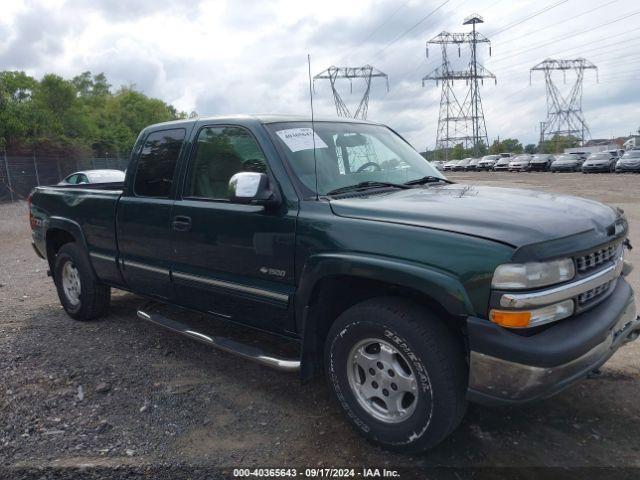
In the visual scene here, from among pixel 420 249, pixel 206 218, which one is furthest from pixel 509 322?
pixel 206 218

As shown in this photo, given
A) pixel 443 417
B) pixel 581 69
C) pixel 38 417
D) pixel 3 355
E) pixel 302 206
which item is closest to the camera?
pixel 443 417

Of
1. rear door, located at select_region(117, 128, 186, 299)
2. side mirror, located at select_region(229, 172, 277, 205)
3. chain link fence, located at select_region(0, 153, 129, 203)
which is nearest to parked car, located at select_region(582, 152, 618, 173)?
chain link fence, located at select_region(0, 153, 129, 203)

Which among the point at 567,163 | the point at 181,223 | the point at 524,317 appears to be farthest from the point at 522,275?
the point at 567,163

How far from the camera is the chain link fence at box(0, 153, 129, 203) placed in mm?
27938

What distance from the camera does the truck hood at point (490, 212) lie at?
2662 millimetres

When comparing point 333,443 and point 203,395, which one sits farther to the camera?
point 203,395

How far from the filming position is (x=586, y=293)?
111 inches

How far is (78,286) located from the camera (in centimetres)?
556

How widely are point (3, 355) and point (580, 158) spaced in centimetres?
4387

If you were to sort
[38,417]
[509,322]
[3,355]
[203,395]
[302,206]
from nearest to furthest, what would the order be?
[509,322] < [302,206] < [38,417] < [203,395] < [3,355]

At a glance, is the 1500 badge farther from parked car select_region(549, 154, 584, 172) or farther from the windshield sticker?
parked car select_region(549, 154, 584, 172)

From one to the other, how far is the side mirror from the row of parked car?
23.9 metres

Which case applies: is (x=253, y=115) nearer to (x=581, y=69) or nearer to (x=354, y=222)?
(x=354, y=222)

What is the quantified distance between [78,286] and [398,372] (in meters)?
3.89
